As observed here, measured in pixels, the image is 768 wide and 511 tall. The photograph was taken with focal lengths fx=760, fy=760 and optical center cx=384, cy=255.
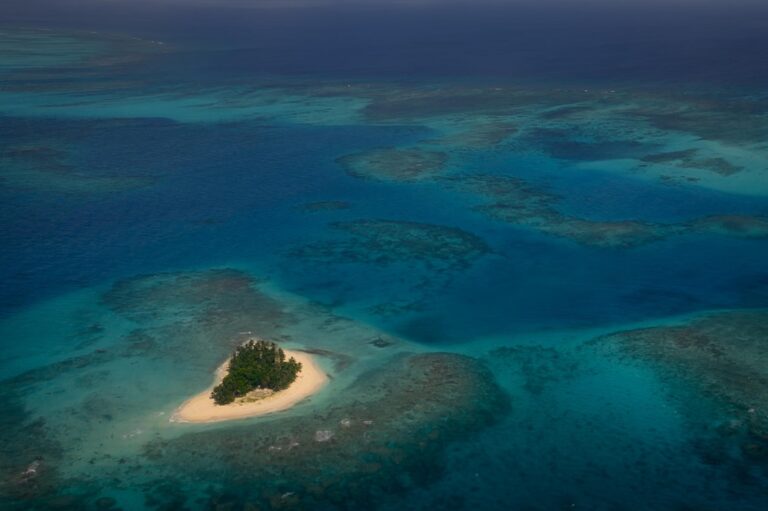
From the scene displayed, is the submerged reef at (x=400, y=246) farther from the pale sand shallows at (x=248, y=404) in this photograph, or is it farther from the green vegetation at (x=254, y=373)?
the green vegetation at (x=254, y=373)

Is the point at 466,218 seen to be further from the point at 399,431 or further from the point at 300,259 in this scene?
the point at 399,431

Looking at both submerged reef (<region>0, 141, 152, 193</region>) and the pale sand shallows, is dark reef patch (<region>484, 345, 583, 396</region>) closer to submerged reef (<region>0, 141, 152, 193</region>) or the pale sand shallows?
the pale sand shallows

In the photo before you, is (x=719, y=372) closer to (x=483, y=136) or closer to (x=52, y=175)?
(x=483, y=136)

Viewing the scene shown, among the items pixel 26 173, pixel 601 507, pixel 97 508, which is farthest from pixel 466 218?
pixel 26 173

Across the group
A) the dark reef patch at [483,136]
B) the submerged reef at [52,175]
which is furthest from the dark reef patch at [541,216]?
the submerged reef at [52,175]

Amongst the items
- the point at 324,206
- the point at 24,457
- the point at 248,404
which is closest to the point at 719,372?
the point at 248,404

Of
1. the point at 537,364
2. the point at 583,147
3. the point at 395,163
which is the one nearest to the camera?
the point at 537,364
